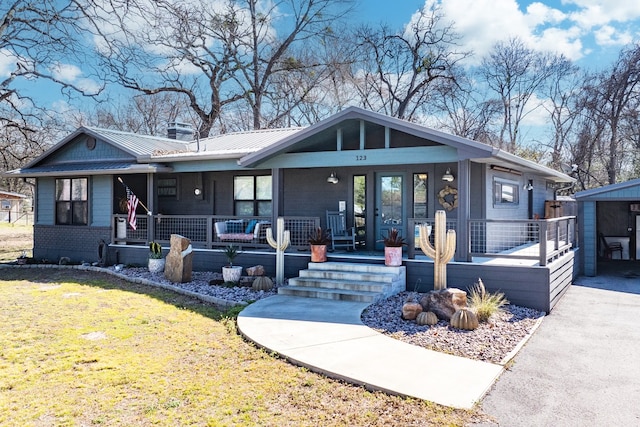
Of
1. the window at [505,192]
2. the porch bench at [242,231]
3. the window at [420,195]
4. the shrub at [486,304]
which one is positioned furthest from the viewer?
the porch bench at [242,231]

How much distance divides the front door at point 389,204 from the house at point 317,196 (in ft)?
0.08

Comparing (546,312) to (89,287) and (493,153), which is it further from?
(89,287)

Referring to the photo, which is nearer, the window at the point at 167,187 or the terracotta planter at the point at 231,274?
the terracotta planter at the point at 231,274

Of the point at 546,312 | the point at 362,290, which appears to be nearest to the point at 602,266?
the point at 546,312

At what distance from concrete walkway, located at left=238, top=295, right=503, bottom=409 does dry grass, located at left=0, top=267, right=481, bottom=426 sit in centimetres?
15

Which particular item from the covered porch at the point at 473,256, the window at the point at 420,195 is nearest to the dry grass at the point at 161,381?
the covered porch at the point at 473,256

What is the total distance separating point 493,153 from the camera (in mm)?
8367

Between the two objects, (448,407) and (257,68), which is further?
(257,68)

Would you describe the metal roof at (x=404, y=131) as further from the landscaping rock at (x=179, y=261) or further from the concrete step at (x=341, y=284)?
the concrete step at (x=341, y=284)

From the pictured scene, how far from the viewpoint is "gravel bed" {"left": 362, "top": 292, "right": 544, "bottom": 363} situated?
582cm

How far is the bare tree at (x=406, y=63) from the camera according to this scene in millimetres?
26688

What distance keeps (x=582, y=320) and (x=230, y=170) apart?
355 inches

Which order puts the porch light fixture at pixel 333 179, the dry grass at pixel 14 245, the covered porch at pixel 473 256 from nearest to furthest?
1. the covered porch at pixel 473 256
2. the porch light fixture at pixel 333 179
3. the dry grass at pixel 14 245

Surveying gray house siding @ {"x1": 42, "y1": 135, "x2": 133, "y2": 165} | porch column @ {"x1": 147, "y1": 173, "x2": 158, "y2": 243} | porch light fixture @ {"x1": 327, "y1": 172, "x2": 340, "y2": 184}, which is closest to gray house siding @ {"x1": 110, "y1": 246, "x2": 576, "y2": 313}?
porch light fixture @ {"x1": 327, "y1": 172, "x2": 340, "y2": 184}
